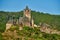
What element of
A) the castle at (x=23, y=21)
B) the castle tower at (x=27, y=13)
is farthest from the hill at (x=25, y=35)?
the castle tower at (x=27, y=13)

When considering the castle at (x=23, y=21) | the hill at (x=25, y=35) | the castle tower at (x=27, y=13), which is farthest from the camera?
the castle tower at (x=27, y=13)

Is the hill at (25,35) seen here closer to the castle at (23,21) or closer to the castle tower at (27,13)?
the castle at (23,21)

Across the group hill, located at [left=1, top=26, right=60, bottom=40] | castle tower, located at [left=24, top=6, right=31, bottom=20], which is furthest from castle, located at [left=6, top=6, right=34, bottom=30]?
hill, located at [left=1, top=26, right=60, bottom=40]

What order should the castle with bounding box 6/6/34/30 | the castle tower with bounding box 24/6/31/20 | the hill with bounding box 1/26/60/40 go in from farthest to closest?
the castle tower with bounding box 24/6/31/20 < the castle with bounding box 6/6/34/30 < the hill with bounding box 1/26/60/40

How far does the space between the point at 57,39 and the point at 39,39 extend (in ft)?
14.3

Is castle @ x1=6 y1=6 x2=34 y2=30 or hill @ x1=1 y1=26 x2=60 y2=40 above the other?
castle @ x1=6 y1=6 x2=34 y2=30

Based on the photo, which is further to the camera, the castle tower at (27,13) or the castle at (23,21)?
the castle tower at (27,13)

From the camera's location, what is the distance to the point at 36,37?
128ft

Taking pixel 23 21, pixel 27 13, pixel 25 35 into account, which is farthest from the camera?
pixel 27 13

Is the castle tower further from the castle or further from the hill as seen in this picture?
the hill

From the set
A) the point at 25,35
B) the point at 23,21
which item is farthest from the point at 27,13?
the point at 25,35

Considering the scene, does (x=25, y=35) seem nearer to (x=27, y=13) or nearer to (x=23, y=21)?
(x=23, y=21)

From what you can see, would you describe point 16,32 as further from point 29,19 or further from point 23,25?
point 29,19

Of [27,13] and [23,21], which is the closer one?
[23,21]
